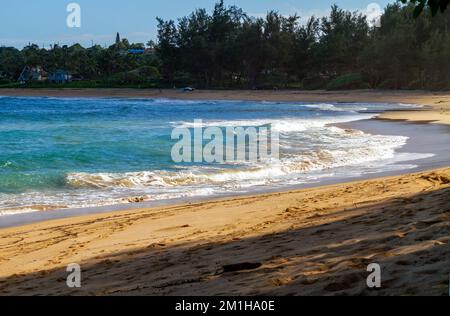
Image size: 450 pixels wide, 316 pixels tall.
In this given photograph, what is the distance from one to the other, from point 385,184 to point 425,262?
595 centimetres

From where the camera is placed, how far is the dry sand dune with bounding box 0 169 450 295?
13.8 feet

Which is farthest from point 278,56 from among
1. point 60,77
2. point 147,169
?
point 147,169

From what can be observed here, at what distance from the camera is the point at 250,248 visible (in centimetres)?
561

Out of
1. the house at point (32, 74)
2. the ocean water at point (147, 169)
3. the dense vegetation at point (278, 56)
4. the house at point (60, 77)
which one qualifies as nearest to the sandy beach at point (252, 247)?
the ocean water at point (147, 169)

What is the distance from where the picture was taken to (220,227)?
736cm

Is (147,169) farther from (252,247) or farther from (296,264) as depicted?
(296,264)

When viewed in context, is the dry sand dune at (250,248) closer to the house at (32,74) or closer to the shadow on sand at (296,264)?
the shadow on sand at (296,264)

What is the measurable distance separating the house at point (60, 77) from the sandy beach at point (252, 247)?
89535mm

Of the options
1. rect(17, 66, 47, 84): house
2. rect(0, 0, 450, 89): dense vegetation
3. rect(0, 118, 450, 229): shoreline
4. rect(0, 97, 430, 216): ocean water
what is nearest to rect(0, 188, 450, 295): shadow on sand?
rect(0, 118, 450, 229): shoreline

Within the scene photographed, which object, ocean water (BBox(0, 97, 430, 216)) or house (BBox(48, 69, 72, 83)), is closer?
ocean water (BBox(0, 97, 430, 216))

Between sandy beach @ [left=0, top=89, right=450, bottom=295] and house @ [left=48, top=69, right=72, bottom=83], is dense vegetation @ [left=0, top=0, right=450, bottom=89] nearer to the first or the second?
house @ [left=48, top=69, right=72, bottom=83]

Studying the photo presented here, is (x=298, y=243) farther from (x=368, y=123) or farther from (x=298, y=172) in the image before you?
(x=368, y=123)

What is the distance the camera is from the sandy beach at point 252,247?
4219mm

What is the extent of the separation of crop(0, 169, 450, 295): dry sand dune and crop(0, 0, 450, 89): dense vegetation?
55894mm
